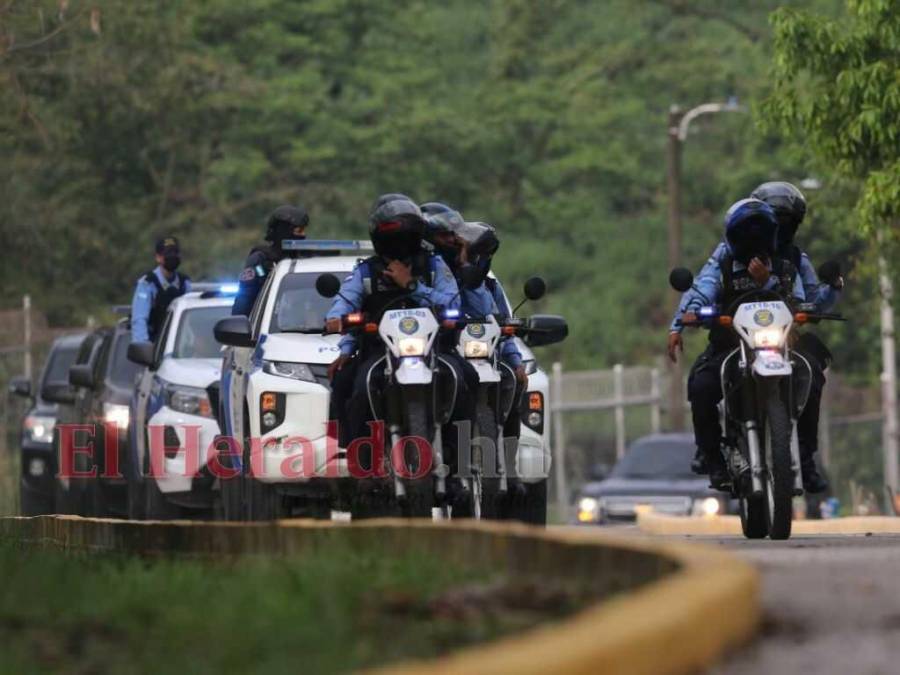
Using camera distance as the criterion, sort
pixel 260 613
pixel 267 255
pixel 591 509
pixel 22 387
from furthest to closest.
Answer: pixel 591 509 < pixel 22 387 < pixel 267 255 < pixel 260 613

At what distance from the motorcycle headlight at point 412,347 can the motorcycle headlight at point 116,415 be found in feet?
24.7

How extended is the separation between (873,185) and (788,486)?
11.6 meters

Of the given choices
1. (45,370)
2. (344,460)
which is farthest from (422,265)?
(45,370)

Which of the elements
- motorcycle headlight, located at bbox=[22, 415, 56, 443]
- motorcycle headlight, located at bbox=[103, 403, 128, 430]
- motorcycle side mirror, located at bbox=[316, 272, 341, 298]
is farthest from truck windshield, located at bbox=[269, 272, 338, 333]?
motorcycle headlight, located at bbox=[22, 415, 56, 443]

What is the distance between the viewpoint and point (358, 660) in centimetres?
603

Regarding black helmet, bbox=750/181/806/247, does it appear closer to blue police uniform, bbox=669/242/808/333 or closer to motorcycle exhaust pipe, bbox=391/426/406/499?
blue police uniform, bbox=669/242/808/333

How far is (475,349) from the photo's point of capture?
45.9 feet

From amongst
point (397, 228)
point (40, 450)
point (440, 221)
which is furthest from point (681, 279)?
point (40, 450)

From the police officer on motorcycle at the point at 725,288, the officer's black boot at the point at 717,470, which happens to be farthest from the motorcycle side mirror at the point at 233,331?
the officer's black boot at the point at 717,470

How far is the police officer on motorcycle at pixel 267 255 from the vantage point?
677 inches

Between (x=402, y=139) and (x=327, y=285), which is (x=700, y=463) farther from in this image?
(x=402, y=139)

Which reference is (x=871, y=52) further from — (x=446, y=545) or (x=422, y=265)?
(x=446, y=545)

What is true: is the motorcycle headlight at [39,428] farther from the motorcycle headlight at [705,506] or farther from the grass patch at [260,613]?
the grass patch at [260,613]

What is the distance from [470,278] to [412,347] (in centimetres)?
132
